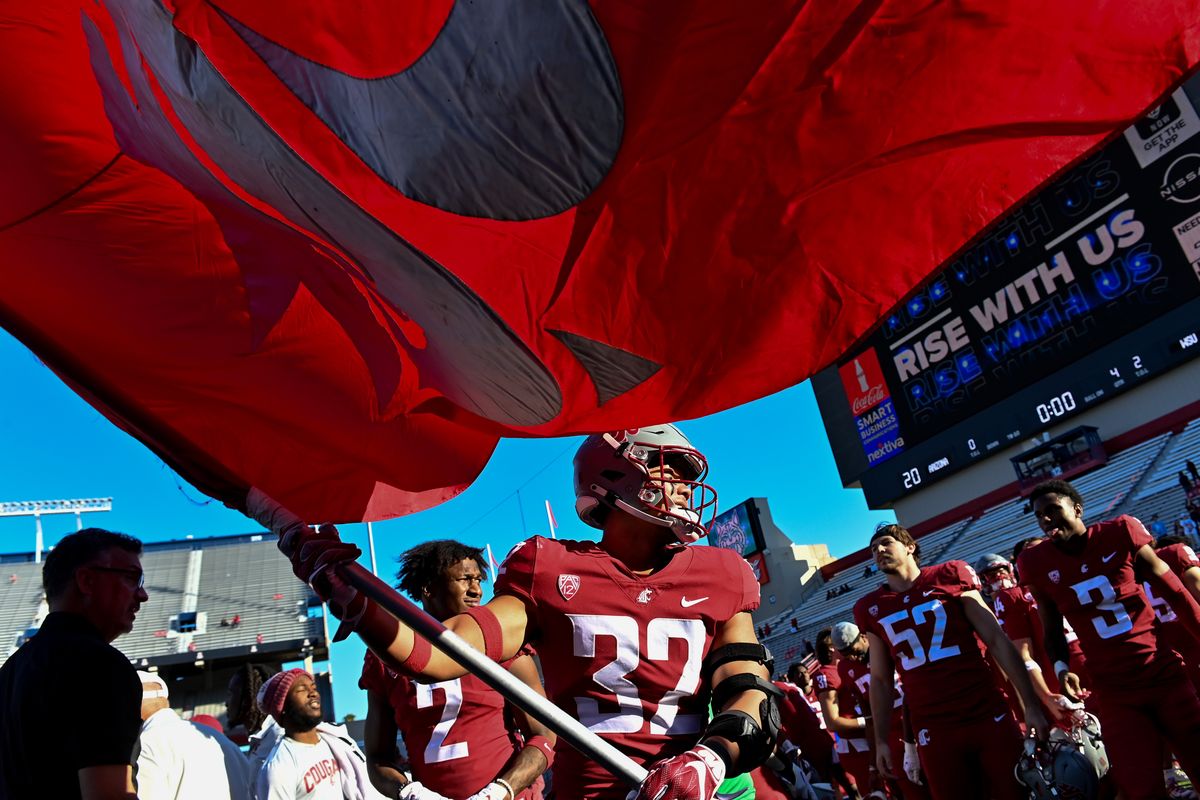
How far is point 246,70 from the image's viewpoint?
2.06 metres

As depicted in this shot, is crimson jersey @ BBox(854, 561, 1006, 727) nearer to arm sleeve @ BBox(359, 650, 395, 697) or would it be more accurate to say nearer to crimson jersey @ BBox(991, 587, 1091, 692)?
crimson jersey @ BBox(991, 587, 1091, 692)

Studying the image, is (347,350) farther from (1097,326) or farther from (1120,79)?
(1097,326)

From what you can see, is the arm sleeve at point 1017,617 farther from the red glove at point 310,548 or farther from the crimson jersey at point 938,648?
the red glove at point 310,548

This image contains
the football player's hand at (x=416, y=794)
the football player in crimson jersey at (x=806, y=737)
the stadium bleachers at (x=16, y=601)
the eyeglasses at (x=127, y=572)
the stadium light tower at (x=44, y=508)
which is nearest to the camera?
the eyeglasses at (x=127, y=572)

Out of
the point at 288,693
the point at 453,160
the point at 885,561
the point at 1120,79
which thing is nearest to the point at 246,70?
the point at 453,160

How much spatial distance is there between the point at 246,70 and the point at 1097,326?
74.2 feet

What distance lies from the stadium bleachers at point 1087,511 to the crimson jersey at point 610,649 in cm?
1427

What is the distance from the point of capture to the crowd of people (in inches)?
90.5

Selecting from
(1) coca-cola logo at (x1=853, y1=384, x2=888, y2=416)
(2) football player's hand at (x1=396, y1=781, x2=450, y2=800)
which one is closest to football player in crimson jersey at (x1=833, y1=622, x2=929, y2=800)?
(2) football player's hand at (x1=396, y1=781, x2=450, y2=800)

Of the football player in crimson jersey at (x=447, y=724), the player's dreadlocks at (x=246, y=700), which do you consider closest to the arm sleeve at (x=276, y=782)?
the football player in crimson jersey at (x=447, y=724)

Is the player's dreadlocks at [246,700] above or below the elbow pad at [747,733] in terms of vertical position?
above

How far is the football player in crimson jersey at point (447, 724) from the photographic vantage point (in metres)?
3.83

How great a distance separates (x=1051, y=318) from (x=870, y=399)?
6.10 meters

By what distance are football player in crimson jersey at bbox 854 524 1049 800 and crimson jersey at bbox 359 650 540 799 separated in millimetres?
2143
